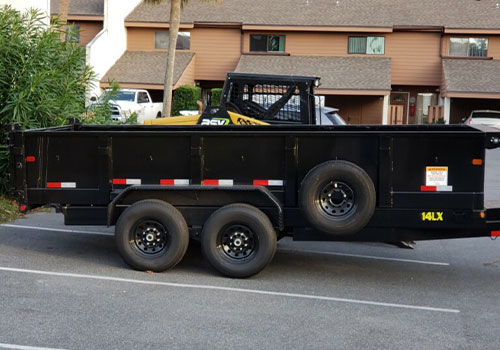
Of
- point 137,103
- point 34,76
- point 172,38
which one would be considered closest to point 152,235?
point 34,76

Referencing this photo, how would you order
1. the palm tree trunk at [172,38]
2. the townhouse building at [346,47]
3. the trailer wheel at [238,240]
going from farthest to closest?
1. the townhouse building at [346,47]
2. the palm tree trunk at [172,38]
3. the trailer wheel at [238,240]

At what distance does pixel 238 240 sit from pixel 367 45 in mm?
33144

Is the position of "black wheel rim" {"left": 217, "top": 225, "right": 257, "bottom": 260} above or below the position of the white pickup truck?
below

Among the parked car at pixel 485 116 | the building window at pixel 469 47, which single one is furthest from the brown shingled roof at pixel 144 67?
the parked car at pixel 485 116

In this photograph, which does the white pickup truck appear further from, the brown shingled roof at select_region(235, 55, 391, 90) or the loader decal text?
the loader decal text

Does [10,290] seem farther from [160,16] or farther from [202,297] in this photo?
[160,16]

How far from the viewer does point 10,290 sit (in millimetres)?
8445

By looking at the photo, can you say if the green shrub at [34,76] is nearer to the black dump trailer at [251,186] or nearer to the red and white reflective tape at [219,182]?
the black dump trailer at [251,186]

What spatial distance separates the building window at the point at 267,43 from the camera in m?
41.1

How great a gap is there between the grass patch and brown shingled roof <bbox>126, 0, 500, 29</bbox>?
2802 centimetres

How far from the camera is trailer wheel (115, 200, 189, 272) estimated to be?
30.3 feet

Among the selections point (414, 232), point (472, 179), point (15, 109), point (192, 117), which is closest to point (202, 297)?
point (414, 232)

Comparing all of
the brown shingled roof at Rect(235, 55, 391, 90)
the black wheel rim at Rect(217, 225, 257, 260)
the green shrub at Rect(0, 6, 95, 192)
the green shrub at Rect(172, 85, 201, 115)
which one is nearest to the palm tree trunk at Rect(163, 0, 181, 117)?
the green shrub at Rect(172, 85, 201, 115)

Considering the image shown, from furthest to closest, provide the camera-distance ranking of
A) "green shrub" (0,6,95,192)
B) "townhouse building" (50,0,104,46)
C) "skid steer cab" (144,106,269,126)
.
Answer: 1. "townhouse building" (50,0,104,46)
2. "green shrub" (0,6,95,192)
3. "skid steer cab" (144,106,269,126)
